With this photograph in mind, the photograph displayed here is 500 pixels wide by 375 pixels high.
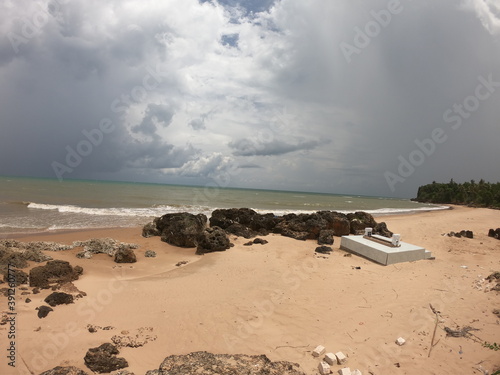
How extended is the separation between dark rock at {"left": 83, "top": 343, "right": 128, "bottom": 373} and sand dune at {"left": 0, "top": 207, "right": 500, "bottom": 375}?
16cm

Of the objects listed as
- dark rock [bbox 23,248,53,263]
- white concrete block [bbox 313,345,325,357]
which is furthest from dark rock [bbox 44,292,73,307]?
white concrete block [bbox 313,345,325,357]

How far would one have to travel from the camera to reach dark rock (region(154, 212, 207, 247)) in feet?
41.4

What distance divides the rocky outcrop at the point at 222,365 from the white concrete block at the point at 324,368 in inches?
11.5

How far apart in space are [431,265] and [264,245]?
6.27m

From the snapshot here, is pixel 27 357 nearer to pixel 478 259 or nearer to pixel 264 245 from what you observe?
pixel 264 245

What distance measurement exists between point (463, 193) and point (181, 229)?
85.8 metres

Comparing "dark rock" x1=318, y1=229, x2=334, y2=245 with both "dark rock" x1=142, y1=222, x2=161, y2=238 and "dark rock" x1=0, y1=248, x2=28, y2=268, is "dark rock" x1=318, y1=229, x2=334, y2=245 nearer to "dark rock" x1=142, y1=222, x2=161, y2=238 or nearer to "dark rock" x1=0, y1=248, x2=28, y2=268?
"dark rock" x1=142, y1=222, x2=161, y2=238

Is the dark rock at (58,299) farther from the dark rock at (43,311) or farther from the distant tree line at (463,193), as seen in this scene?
the distant tree line at (463,193)

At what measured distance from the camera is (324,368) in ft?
13.6

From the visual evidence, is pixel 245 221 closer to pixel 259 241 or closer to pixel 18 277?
pixel 259 241

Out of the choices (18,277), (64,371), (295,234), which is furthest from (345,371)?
(295,234)

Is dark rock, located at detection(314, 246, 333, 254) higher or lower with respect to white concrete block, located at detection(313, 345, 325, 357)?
higher

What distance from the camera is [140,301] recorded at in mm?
6484

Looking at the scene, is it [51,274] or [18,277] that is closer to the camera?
[18,277]
